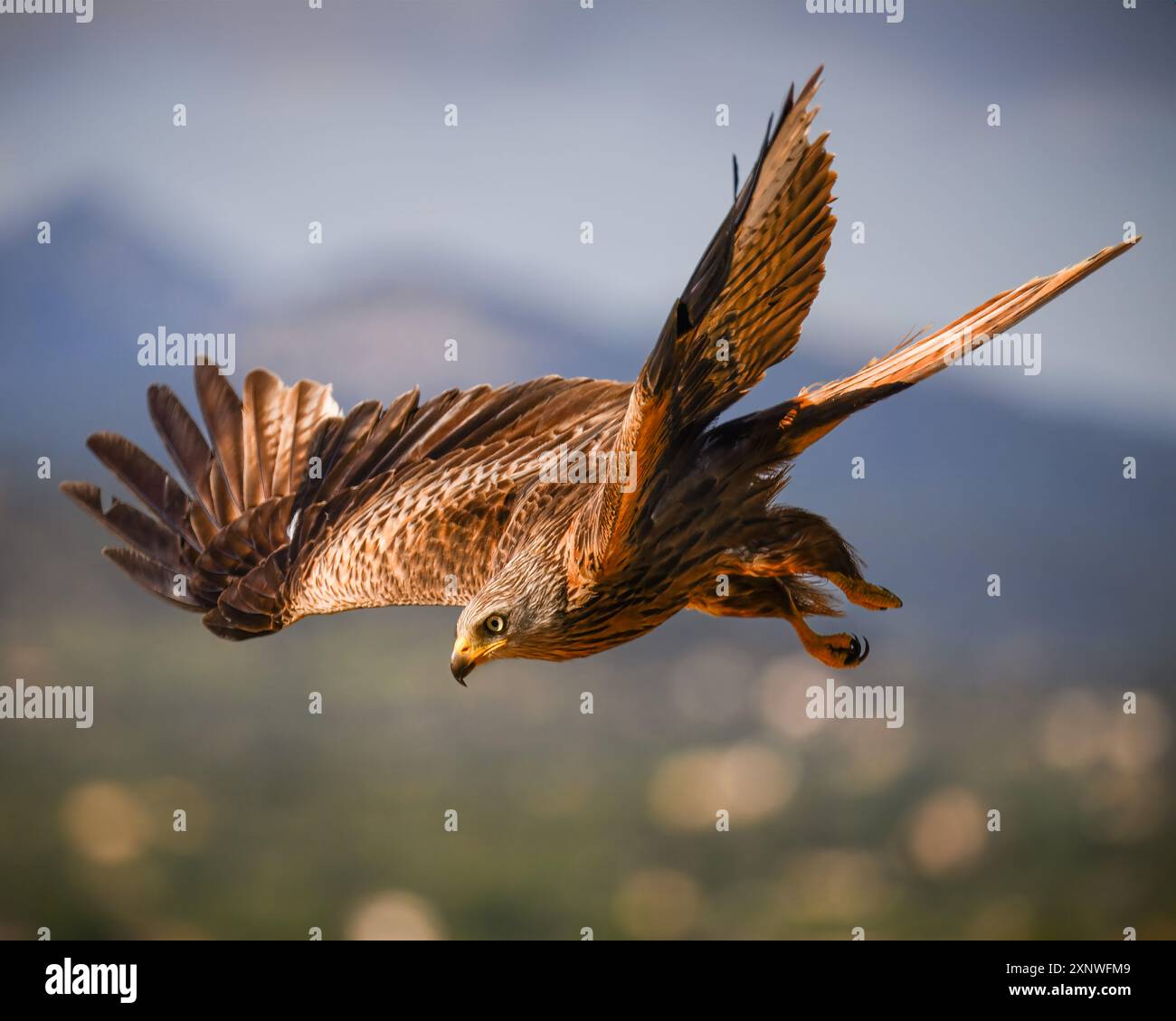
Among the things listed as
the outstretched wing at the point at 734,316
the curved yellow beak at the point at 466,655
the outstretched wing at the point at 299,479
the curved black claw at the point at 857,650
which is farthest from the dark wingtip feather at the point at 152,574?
the curved black claw at the point at 857,650

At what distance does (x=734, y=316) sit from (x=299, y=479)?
1.59 m

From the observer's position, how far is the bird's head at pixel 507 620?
8.42ft

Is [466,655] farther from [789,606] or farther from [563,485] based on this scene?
[789,606]

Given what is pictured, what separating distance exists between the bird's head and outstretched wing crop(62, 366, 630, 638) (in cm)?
53

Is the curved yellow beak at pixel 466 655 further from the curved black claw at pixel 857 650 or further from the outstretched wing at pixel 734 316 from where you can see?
the curved black claw at pixel 857 650

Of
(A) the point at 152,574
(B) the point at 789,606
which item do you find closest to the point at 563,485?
(B) the point at 789,606

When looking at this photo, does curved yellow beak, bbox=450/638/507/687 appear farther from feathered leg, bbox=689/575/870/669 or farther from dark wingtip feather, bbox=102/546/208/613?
dark wingtip feather, bbox=102/546/208/613

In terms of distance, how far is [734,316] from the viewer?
92.1 inches

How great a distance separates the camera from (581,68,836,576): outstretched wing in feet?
7.09
